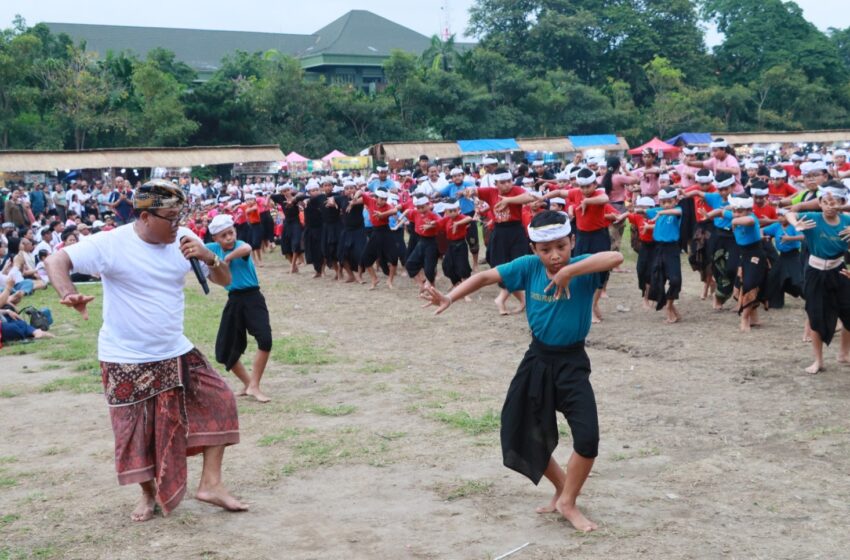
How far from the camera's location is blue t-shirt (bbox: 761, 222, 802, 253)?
435 inches

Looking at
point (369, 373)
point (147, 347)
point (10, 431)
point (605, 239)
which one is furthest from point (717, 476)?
point (605, 239)

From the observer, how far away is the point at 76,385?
31.8 feet

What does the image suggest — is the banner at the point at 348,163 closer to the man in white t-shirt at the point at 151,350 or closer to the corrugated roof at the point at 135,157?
the corrugated roof at the point at 135,157

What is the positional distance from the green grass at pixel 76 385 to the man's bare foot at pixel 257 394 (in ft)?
5.24

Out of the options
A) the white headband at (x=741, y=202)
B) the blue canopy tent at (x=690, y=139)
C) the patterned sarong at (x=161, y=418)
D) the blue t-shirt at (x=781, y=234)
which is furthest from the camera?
the blue canopy tent at (x=690, y=139)

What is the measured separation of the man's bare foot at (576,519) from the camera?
17.4 ft

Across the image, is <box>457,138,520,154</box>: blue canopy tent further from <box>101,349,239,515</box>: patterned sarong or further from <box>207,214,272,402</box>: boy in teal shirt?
<box>101,349,239,515</box>: patterned sarong

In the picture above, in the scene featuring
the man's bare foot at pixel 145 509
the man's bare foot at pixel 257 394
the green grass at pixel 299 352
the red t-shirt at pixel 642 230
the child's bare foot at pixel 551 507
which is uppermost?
the red t-shirt at pixel 642 230

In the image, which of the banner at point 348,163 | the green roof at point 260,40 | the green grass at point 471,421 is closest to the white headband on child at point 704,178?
the green grass at point 471,421

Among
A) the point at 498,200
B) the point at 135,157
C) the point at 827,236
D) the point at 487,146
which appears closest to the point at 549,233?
the point at 827,236

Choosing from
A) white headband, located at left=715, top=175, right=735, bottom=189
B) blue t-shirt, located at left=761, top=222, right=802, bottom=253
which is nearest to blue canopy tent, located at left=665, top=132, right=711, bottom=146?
white headband, located at left=715, top=175, right=735, bottom=189

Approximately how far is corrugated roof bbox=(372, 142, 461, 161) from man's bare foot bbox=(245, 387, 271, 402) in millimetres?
30814

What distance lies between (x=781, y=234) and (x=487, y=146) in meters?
31.7

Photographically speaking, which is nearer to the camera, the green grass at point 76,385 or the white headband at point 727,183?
the green grass at point 76,385
